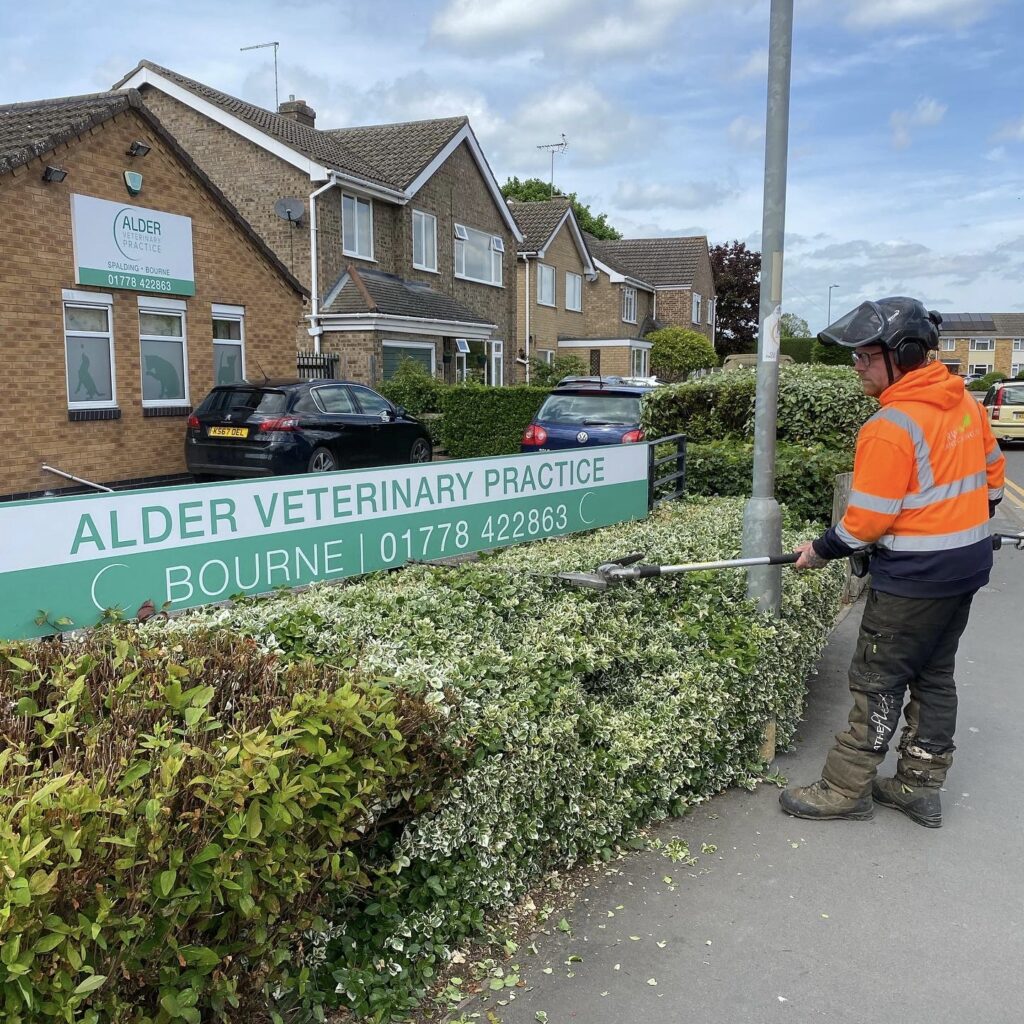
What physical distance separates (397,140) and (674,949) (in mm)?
27755

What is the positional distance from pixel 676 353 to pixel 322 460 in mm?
32136

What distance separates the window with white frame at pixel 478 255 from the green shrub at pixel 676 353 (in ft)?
47.3

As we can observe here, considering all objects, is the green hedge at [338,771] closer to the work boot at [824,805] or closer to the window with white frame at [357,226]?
the work boot at [824,805]

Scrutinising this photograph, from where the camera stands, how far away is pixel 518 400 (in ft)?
66.0

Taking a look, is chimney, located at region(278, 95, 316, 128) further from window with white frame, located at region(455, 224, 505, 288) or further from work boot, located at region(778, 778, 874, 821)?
work boot, located at region(778, 778, 874, 821)

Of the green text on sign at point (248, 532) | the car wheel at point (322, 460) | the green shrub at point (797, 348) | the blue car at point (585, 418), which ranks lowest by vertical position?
the car wheel at point (322, 460)

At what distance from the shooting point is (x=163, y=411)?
51.1ft

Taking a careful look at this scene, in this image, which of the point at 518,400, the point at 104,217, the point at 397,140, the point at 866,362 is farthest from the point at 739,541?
the point at 397,140

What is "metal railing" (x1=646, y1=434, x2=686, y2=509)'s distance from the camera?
757 centimetres

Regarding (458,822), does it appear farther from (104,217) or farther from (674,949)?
(104,217)

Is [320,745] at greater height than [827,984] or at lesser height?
greater

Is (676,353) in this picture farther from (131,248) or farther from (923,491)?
(923,491)

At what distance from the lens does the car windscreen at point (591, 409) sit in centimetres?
1155

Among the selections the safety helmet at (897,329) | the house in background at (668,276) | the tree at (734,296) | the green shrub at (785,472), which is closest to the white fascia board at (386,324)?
the green shrub at (785,472)
